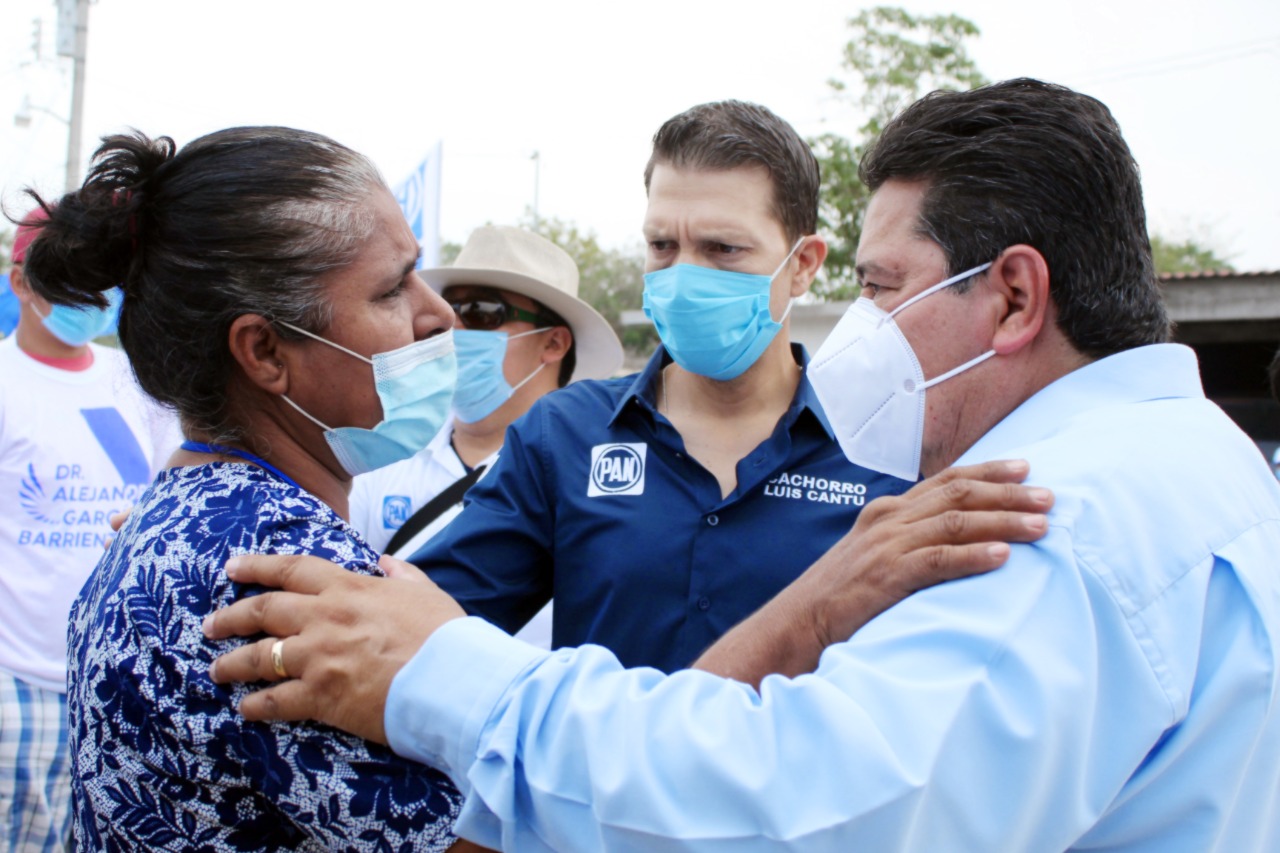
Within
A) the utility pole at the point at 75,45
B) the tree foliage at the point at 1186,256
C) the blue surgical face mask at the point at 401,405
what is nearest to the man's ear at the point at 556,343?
the blue surgical face mask at the point at 401,405

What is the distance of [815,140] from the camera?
64.7 ft

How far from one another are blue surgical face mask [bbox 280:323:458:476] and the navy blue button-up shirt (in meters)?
0.39

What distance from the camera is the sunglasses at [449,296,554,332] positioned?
417 cm

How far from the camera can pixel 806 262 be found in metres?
3.06

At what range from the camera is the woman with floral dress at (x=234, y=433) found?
1408mm

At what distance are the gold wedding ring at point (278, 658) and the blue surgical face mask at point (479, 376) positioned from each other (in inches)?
97.9

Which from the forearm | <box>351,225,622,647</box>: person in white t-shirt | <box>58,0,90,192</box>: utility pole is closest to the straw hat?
<box>351,225,622,647</box>: person in white t-shirt

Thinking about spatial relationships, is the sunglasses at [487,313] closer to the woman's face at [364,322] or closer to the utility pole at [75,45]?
the woman's face at [364,322]

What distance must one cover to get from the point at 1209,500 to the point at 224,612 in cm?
134

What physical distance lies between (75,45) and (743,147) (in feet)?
54.5

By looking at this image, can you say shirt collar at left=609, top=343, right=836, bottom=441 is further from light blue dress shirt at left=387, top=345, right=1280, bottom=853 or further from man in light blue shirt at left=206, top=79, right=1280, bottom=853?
light blue dress shirt at left=387, top=345, right=1280, bottom=853

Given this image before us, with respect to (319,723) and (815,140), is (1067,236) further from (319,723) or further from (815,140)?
(815,140)

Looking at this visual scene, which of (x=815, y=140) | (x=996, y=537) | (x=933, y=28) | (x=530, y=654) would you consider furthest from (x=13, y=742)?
(x=933, y=28)

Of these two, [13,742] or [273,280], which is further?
[13,742]
